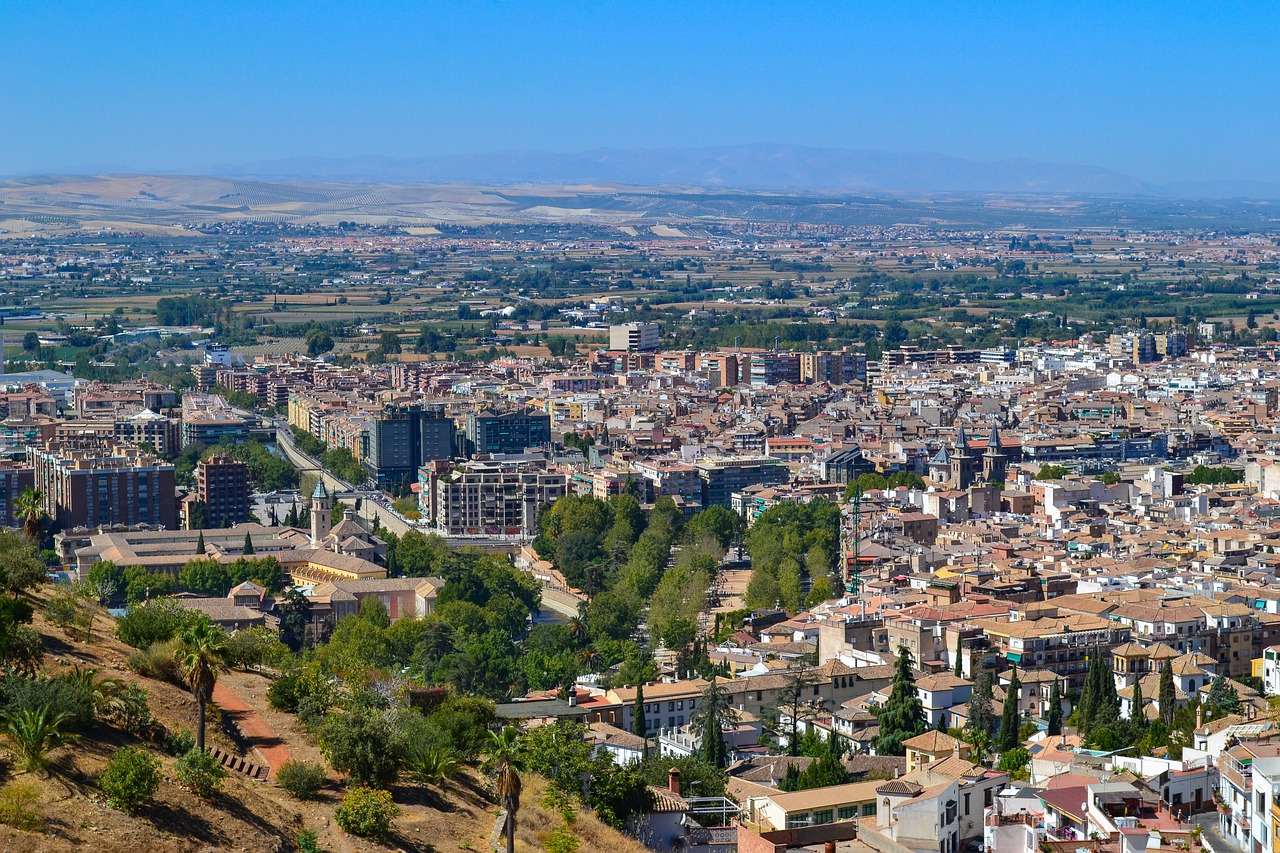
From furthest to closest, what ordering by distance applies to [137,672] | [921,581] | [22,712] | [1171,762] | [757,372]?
[757,372]
[921,581]
[1171,762]
[137,672]
[22,712]

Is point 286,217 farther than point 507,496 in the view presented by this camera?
Yes

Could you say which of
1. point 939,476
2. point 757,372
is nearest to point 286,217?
point 757,372

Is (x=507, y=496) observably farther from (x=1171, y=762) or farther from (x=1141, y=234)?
(x=1141, y=234)

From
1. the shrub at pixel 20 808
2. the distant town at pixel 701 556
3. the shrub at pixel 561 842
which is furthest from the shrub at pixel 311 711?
the shrub at pixel 20 808

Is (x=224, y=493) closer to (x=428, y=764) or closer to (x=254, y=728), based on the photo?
→ (x=254, y=728)

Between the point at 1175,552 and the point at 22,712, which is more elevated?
the point at 22,712

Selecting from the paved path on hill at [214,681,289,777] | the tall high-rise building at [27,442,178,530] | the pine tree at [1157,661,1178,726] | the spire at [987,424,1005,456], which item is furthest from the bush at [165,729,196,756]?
the spire at [987,424,1005,456]

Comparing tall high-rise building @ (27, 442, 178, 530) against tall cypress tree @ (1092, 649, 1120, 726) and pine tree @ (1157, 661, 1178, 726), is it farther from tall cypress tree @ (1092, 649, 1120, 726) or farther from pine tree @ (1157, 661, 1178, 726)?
pine tree @ (1157, 661, 1178, 726)
